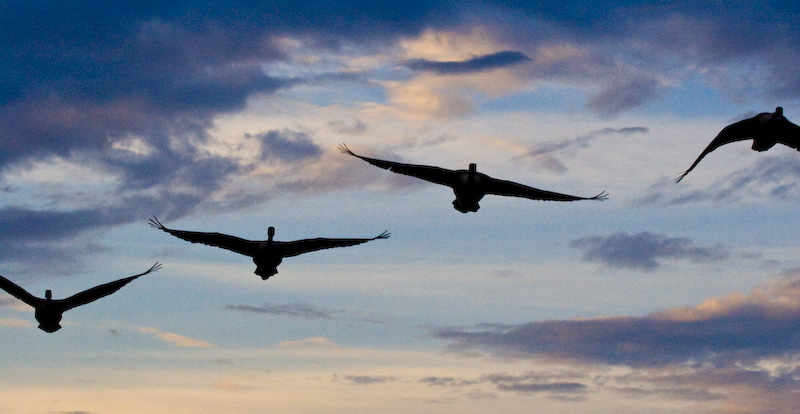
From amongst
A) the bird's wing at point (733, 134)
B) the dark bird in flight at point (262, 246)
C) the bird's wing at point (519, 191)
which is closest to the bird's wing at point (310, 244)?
the dark bird in flight at point (262, 246)

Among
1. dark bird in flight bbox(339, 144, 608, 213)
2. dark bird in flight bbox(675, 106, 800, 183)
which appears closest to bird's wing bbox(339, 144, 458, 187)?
dark bird in flight bbox(339, 144, 608, 213)

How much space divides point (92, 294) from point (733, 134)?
50301mm

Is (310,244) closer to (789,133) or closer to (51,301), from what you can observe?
(51,301)

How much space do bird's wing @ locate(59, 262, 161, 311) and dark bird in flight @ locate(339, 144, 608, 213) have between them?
2306cm

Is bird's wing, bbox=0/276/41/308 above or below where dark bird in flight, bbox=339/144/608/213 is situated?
below

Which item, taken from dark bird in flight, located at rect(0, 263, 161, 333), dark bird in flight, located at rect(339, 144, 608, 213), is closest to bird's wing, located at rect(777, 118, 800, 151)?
dark bird in flight, located at rect(339, 144, 608, 213)

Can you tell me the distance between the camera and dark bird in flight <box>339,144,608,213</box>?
64.5m

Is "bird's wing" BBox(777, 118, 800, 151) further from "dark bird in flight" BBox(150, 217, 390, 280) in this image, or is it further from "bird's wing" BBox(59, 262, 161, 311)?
"bird's wing" BBox(59, 262, 161, 311)

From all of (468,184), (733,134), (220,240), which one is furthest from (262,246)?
(733,134)

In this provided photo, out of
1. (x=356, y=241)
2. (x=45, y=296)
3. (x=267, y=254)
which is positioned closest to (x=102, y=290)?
(x=45, y=296)

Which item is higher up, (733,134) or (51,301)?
(733,134)

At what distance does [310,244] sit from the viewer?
7362cm

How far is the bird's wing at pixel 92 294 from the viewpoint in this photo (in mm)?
77000

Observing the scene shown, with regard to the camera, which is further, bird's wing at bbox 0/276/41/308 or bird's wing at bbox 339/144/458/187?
bird's wing at bbox 0/276/41/308
